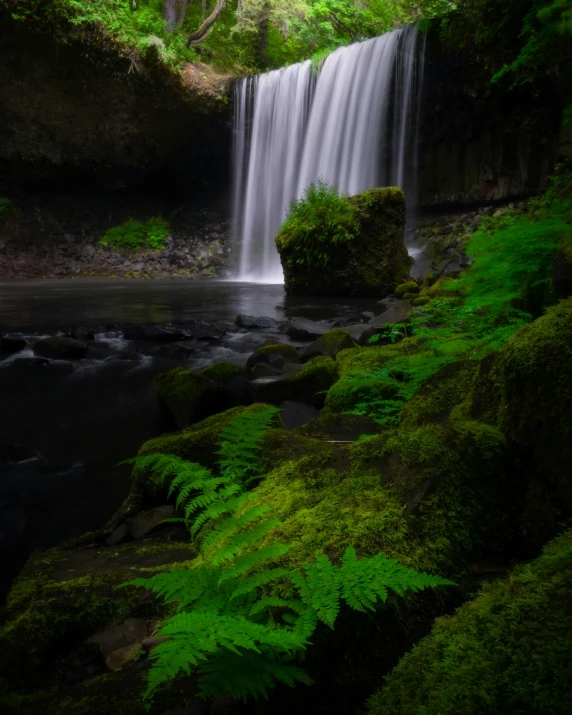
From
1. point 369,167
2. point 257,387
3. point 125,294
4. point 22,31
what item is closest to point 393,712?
point 257,387

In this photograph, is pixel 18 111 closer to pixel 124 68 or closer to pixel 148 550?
pixel 124 68

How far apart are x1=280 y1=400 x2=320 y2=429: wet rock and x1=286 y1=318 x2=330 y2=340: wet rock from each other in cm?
383

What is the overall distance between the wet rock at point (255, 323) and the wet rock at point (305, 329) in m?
0.47

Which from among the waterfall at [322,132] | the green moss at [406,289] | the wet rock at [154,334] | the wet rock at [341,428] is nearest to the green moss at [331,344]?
the wet rock at [341,428]

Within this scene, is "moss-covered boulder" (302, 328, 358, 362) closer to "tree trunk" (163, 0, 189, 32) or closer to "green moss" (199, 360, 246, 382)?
"green moss" (199, 360, 246, 382)

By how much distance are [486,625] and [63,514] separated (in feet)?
10.7

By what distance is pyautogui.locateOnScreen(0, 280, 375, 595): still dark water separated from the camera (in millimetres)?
3684

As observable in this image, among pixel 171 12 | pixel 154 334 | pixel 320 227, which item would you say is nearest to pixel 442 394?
pixel 154 334

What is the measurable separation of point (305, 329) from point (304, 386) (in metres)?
3.95

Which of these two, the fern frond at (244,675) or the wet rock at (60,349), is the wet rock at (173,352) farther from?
the fern frond at (244,675)

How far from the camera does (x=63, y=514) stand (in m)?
3.67

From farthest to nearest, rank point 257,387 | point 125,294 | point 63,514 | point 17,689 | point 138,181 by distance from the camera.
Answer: point 138,181 → point 125,294 → point 257,387 → point 63,514 → point 17,689

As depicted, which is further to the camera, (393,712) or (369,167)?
(369,167)

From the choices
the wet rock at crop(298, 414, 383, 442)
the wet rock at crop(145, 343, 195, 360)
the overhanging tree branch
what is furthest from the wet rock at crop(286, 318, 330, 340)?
the overhanging tree branch
